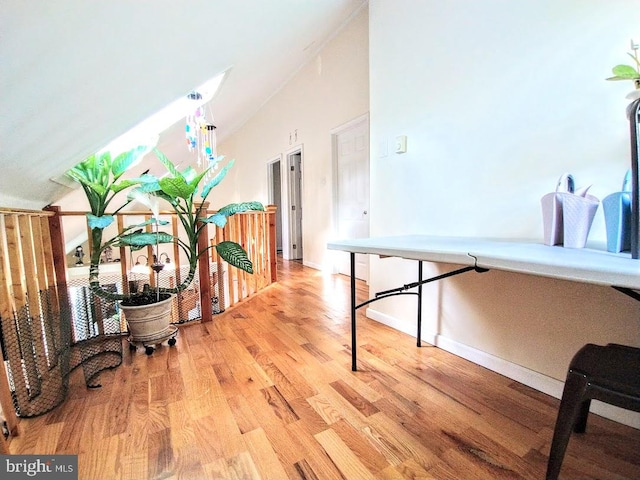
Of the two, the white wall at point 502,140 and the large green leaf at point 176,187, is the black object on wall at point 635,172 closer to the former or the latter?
the white wall at point 502,140

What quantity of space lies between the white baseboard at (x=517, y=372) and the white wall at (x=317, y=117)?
7.88 ft

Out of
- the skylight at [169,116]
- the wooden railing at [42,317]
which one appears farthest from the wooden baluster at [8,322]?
the skylight at [169,116]

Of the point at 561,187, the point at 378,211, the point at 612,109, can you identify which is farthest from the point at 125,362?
the point at 612,109

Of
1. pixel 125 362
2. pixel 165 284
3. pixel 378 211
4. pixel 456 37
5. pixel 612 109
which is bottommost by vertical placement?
pixel 125 362

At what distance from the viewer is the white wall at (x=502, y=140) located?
1.13 metres

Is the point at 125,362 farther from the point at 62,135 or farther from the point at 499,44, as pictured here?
the point at 499,44

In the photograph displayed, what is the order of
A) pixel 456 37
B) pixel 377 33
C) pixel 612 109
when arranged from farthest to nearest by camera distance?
pixel 377 33 → pixel 456 37 → pixel 612 109

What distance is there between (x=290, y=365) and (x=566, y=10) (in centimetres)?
206

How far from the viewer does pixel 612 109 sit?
1089 mm

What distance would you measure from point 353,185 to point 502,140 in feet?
7.42

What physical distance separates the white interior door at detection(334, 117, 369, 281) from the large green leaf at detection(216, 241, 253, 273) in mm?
1767

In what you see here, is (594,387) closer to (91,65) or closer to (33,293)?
(91,65)

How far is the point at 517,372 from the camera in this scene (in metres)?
1.42

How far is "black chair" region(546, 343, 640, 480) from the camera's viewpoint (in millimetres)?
688
